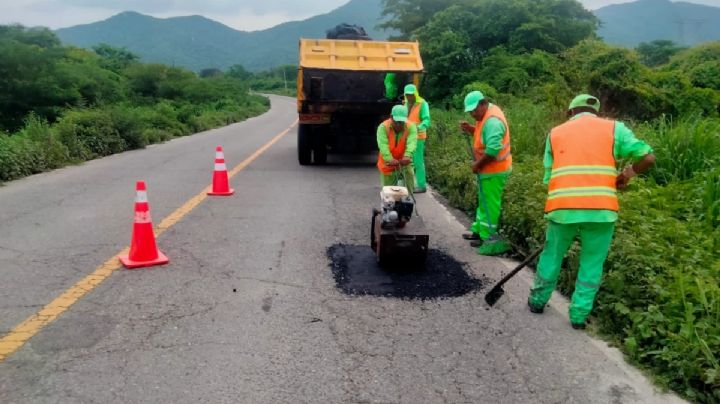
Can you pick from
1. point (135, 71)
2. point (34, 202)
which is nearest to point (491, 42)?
point (34, 202)

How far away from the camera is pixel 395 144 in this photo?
677 centimetres

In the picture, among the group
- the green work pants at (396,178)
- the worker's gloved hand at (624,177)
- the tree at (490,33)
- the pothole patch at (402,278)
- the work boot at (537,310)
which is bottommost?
the pothole patch at (402,278)

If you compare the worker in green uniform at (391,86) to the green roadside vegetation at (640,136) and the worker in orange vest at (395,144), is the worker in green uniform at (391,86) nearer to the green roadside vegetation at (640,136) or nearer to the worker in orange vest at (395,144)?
the green roadside vegetation at (640,136)

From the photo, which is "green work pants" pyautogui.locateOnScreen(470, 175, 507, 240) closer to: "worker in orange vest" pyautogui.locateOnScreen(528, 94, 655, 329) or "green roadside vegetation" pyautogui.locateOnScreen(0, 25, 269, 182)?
"worker in orange vest" pyautogui.locateOnScreen(528, 94, 655, 329)

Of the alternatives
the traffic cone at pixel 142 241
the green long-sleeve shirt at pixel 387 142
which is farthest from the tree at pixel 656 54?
the traffic cone at pixel 142 241

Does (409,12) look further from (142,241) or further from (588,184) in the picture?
(588,184)

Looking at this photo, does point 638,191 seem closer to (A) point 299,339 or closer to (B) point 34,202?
(A) point 299,339

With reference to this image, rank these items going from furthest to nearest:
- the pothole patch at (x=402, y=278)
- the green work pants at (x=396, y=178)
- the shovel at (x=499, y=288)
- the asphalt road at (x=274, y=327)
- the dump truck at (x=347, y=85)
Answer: the dump truck at (x=347, y=85) → the green work pants at (x=396, y=178) → the pothole patch at (x=402, y=278) → the shovel at (x=499, y=288) → the asphalt road at (x=274, y=327)

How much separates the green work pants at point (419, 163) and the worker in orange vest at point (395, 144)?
1775mm

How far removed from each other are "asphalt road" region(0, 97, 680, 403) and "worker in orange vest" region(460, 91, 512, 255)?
0.40m

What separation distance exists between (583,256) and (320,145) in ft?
27.6

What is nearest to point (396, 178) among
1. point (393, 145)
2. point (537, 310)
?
point (393, 145)

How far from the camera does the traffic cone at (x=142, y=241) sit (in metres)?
5.12

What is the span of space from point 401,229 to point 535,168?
3.52 m
